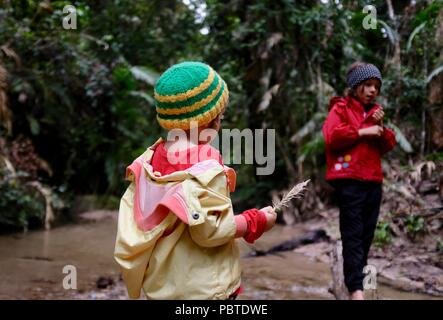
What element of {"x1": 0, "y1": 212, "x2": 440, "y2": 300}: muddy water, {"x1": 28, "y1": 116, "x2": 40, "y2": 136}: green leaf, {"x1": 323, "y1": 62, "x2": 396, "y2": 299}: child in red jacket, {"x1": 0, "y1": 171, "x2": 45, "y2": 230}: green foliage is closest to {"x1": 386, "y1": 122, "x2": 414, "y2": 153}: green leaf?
{"x1": 0, "y1": 212, "x2": 440, "y2": 300}: muddy water

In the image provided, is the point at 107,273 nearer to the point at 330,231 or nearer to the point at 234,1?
the point at 330,231

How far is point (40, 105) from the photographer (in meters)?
7.89

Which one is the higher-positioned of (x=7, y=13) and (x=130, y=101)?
(x=7, y=13)

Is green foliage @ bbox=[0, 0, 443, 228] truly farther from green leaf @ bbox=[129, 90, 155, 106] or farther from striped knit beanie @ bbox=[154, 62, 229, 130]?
striped knit beanie @ bbox=[154, 62, 229, 130]

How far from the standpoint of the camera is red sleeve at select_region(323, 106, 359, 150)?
292 cm

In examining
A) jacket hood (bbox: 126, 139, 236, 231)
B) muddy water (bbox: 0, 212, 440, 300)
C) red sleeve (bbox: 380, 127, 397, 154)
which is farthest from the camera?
muddy water (bbox: 0, 212, 440, 300)

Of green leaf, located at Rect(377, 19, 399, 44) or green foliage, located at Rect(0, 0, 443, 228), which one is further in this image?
green foliage, located at Rect(0, 0, 443, 228)

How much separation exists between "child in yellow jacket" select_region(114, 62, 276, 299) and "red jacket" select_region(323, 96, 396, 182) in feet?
4.65

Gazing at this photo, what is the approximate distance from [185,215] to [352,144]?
5.84ft

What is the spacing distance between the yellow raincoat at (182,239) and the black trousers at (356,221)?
1.43 metres

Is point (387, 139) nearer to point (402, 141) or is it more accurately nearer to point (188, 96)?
point (188, 96)

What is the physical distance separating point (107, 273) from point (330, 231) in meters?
2.71
